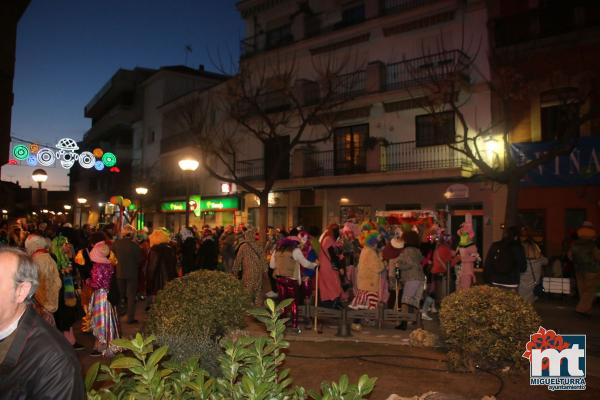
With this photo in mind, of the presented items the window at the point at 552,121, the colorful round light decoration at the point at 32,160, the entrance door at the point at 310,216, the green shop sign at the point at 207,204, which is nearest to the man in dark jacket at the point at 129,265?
the colorful round light decoration at the point at 32,160

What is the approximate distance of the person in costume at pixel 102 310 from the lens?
7696 mm

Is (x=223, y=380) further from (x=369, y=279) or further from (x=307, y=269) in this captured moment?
(x=369, y=279)

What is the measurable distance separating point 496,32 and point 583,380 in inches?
647

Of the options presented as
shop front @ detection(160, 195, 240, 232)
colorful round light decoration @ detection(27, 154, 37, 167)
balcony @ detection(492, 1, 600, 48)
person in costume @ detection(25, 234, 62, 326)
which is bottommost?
person in costume @ detection(25, 234, 62, 326)

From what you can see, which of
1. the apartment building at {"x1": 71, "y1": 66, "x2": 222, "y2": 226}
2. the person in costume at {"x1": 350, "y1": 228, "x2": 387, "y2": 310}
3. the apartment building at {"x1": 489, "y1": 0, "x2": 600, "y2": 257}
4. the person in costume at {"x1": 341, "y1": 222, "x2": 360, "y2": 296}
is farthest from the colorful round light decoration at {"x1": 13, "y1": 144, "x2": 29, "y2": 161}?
the apartment building at {"x1": 71, "y1": 66, "x2": 222, "y2": 226}

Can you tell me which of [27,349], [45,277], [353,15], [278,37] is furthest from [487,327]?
[278,37]

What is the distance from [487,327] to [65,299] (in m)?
6.13

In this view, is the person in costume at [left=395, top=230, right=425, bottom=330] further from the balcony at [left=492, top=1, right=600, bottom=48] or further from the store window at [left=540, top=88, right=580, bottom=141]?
the balcony at [left=492, top=1, right=600, bottom=48]

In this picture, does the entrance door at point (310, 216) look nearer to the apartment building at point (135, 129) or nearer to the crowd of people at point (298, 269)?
the crowd of people at point (298, 269)

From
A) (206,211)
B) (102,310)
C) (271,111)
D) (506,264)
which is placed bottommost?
(102,310)

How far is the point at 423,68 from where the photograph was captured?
21.2 metres

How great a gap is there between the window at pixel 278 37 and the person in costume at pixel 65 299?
20.9 meters

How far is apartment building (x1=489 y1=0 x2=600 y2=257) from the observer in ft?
56.1

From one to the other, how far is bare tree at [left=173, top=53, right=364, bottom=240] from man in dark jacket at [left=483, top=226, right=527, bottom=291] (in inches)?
498
